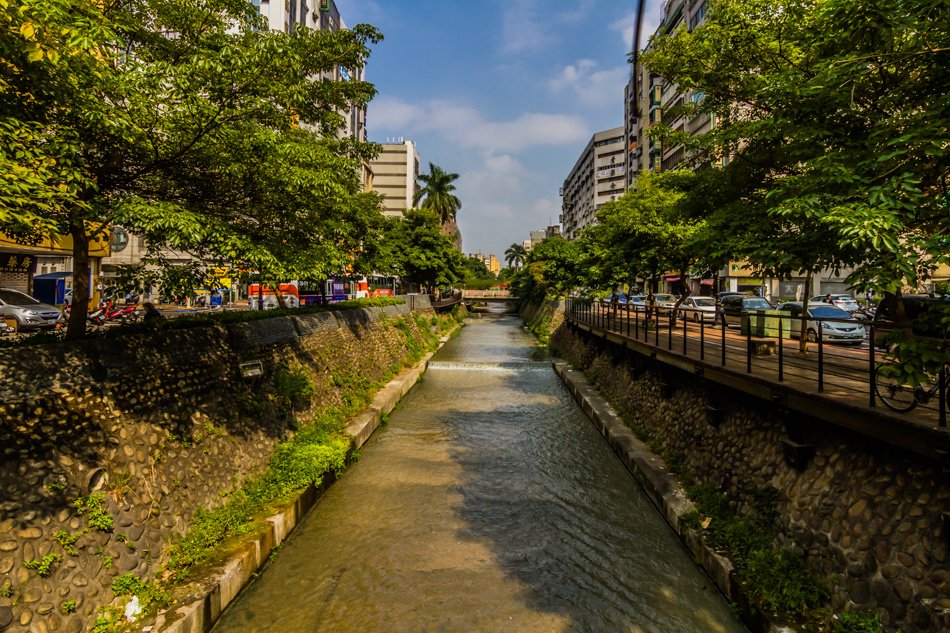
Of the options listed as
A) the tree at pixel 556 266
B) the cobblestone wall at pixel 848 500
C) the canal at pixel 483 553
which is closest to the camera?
the cobblestone wall at pixel 848 500

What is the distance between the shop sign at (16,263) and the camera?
68.0 ft

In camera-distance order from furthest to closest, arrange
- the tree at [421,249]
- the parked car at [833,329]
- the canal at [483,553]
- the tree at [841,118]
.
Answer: the tree at [421,249] → the parked car at [833,329] → the canal at [483,553] → the tree at [841,118]

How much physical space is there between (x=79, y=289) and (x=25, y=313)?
13.9m

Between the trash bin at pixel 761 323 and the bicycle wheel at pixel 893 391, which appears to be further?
the trash bin at pixel 761 323

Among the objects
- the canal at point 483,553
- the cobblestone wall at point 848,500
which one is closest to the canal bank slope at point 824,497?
the cobblestone wall at point 848,500

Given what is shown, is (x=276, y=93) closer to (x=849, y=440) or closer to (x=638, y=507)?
(x=849, y=440)

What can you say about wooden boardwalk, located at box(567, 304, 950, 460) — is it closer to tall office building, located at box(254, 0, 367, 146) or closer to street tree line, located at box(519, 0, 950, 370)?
street tree line, located at box(519, 0, 950, 370)

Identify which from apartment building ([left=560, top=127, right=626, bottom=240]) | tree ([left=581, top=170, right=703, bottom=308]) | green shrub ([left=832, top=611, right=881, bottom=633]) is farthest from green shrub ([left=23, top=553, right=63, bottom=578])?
apartment building ([left=560, top=127, right=626, bottom=240])

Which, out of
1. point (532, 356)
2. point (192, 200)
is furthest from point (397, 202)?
point (192, 200)

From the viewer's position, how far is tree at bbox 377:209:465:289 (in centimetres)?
4594

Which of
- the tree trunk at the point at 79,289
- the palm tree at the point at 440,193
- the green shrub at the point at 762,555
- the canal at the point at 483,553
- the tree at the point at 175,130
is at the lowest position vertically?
the canal at the point at 483,553

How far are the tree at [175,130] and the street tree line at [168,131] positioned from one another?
0.03 meters

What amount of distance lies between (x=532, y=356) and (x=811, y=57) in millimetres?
24823

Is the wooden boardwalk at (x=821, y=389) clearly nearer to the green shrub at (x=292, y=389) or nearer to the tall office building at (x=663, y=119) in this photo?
the green shrub at (x=292, y=389)
